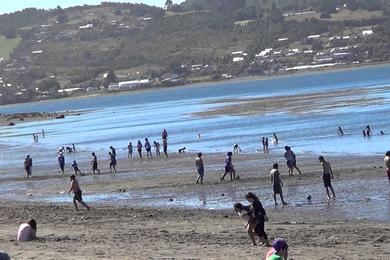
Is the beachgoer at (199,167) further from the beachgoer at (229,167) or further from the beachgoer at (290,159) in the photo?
the beachgoer at (290,159)

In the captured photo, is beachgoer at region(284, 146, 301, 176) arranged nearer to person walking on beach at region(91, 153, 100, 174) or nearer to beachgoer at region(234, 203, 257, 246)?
person walking on beach at region(91, 153, 100, 174)

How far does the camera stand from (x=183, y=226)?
21938mm

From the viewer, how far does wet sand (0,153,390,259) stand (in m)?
17.6

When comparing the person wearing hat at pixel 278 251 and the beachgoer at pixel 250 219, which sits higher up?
the person wearing hat at pixel 278 251

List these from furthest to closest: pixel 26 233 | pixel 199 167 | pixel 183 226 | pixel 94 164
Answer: pixel 94 164
pixel 199 167
pixel 183 226
pixel 26 233

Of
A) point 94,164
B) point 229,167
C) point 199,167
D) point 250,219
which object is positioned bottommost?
point 94,164

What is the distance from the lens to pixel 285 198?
26.7 metres

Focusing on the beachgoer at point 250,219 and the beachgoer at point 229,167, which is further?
the beachgoer at point 229,167

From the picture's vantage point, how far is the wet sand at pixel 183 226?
17.6 m

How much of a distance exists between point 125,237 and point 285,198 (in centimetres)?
765

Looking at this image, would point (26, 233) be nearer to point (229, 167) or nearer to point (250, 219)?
point (250, 219)

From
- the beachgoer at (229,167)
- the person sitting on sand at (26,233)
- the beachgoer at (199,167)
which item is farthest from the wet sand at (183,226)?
the beachgoer at (229,167)

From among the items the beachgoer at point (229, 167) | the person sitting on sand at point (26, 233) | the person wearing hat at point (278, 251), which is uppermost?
the person wearing hat at point (278, 251)

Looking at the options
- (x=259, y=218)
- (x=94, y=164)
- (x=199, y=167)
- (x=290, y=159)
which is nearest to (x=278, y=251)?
(x=259, y=218)
